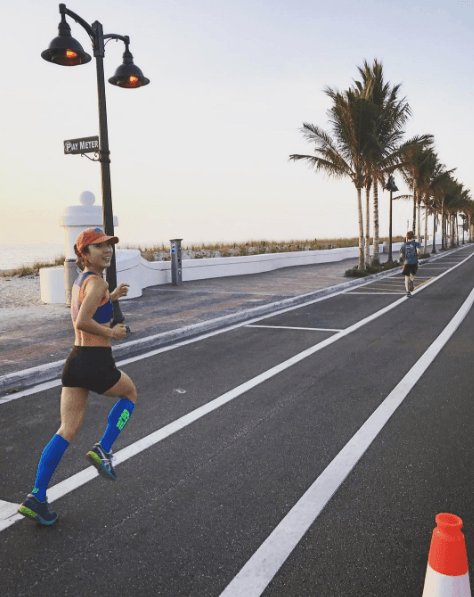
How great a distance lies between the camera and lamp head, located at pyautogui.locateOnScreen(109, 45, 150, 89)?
9.65 m

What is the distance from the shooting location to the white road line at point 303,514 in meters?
2.67

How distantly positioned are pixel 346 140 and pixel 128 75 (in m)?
16.1

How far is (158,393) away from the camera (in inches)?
241

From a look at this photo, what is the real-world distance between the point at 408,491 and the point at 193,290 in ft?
46.3

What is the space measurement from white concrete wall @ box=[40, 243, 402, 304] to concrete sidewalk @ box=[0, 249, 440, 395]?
676 mm

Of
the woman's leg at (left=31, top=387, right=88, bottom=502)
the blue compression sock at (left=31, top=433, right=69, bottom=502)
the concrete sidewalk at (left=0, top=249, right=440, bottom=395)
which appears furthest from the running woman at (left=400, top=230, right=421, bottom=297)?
the blue compression sock at (left=31, top=433, right=69, bottom=502)

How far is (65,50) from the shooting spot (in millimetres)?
8328

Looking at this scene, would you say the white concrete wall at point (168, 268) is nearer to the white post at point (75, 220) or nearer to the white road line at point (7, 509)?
the white post at point (75, 220)

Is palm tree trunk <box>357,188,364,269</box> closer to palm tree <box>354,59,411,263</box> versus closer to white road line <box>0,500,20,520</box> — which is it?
palm tree <box>354,59,411,263</box>

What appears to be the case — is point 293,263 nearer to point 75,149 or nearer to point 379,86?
point 379,86

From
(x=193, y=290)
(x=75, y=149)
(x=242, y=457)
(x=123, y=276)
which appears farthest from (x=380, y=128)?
(x=242, y=457)

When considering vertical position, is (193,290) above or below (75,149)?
below

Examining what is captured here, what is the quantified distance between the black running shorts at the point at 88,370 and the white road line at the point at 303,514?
1.54 meters

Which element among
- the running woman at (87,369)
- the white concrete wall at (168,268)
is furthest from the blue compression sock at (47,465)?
the white concrete wall at (168,268)
